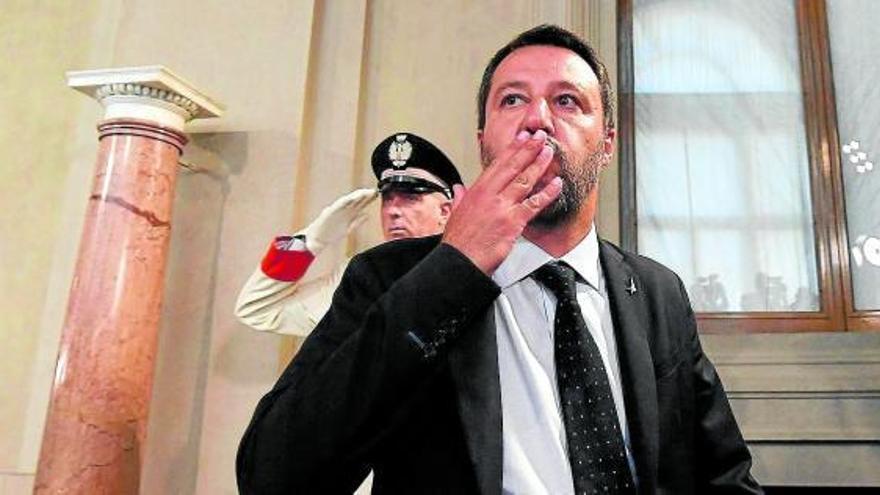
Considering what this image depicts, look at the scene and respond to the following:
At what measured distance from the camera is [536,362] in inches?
43.0

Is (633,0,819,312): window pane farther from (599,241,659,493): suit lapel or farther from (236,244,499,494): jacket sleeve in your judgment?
(236,244,499,494): jacket sleeve

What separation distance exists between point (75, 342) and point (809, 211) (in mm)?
3222

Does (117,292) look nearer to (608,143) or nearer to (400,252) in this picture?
(400,252)

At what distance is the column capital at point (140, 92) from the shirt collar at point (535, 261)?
7.28 ft

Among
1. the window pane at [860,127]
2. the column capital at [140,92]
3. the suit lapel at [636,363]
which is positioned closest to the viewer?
the suit lapel at [636,363]

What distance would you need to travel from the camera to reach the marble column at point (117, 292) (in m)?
2.69

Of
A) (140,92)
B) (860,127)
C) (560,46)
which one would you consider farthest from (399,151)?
(860,127)

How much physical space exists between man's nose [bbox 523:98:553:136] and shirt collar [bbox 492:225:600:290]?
0.18 m

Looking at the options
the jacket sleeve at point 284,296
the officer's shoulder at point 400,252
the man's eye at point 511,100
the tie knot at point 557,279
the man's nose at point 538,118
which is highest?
the man's eye at point 511,100

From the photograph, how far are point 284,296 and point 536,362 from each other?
196cm

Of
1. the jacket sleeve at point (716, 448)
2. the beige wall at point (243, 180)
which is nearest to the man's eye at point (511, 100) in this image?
the jacket sleeve at point (716, 448)

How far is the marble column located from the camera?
2688 mm

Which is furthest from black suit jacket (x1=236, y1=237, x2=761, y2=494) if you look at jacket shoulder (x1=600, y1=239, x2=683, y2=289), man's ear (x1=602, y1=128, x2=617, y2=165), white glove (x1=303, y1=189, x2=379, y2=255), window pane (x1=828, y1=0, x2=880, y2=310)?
window pane (x1=828, y1=0, x2=880, y2=310)

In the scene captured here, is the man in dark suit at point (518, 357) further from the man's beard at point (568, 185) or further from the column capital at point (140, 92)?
the column capital at point (140, 92)
